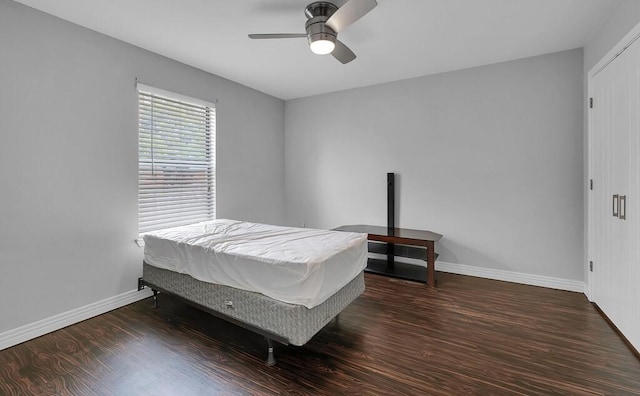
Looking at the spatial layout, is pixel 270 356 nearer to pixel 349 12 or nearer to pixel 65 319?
pixel 65 319

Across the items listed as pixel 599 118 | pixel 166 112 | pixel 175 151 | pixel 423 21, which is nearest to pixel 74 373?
pixel 175 151

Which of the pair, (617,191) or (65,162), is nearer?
(617,191)

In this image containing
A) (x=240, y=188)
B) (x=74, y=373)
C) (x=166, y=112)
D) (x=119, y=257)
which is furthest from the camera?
(x=240, y=188)

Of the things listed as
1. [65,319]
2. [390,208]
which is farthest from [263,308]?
[390,208]

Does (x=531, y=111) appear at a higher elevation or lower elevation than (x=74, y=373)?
higher

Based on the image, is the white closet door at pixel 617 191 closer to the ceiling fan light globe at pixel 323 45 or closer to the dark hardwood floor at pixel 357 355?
the dark hardwood floor at pixel 357 355

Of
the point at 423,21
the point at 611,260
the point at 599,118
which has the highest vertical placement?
the point at 423,21

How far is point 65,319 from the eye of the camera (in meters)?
2.42

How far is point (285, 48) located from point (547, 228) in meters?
3.47

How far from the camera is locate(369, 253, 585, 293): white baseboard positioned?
3098mm

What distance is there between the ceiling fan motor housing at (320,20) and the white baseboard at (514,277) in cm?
306

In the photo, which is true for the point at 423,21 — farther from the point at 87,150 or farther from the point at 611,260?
the point at 87,150

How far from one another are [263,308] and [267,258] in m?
0.34

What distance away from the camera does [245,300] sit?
6.56 feet
